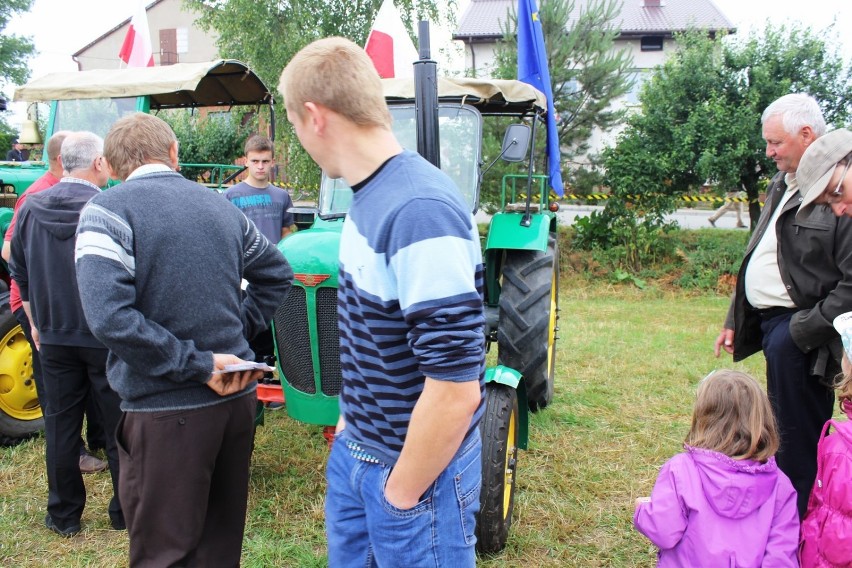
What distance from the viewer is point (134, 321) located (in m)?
1.91

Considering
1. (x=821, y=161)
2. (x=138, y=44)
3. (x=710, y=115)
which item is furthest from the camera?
(x=710, y=115)

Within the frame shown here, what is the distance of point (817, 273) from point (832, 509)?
90 centimetres

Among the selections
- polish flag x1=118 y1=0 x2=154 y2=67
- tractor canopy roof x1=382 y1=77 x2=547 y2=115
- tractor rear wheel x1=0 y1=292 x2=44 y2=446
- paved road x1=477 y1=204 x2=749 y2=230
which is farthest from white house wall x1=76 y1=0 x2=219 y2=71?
tractor canopy roof x1=382 y1=77 x2=547 y2=115

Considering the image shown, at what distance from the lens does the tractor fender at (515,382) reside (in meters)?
3.04

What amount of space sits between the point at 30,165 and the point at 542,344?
13.0 feet

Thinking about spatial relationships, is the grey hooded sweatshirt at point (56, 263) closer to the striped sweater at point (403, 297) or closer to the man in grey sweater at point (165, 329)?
the man in grey sweater at point (165, 329)

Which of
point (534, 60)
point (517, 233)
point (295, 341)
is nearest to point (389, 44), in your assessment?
point (534, 60)

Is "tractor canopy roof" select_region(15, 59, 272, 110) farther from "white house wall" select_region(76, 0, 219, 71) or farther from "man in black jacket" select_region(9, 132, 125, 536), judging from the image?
"white house wall" select_region(76, 0, 219, 71)

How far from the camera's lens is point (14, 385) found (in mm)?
4289

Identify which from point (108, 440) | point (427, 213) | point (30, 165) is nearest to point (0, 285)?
point (30, 165)

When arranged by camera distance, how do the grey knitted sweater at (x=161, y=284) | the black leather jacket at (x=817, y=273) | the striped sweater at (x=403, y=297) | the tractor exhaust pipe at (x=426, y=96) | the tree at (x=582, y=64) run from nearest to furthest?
the striped sweater at (x=403, y=297) < the grey knitted sweater at (x=161, y=284) < the black leather jacket at (x=817, y=273) < the tractor exhaust pipe at (x=426, y=96) < the tree at (x=582, y=64)

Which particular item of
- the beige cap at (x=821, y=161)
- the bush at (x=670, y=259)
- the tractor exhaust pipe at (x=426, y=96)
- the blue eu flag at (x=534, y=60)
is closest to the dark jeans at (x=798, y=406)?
the beige cap at (x=821, y=161)

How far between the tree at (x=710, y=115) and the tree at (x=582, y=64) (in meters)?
1.82

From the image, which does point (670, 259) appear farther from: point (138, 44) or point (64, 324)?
point (64, 324)
